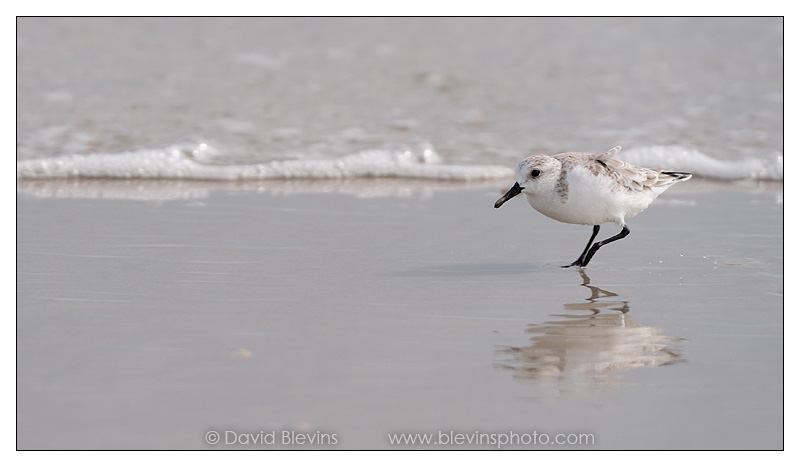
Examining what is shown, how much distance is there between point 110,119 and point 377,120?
7.95 ft

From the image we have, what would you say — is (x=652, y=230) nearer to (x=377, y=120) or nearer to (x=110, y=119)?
(x=377, y=120)

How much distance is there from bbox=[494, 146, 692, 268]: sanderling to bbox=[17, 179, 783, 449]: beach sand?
287 millimetres

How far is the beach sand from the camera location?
10.2 ft

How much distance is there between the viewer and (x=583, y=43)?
11.4 metres

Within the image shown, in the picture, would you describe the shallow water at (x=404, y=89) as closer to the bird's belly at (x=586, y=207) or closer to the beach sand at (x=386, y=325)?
the beach sand at (x=386, y=325)

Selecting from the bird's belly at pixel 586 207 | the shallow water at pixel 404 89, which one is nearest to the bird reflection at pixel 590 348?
the bird's belly at pixel 586 207

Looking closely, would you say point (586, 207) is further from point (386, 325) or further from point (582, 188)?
point (386, 325)

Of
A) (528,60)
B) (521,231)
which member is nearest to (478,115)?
(528,60)

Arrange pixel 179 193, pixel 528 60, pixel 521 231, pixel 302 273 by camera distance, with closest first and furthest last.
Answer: pixel 302 273, pixel 521 231, pixel 179 193, pixel 528 60

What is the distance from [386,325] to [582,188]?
60.0 inches

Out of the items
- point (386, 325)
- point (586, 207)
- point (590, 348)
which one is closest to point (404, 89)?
point (586, 207)

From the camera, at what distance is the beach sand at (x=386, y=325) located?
10.2 ft

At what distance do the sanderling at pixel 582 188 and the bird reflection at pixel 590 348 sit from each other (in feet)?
2.53

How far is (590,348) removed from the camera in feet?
12.6
